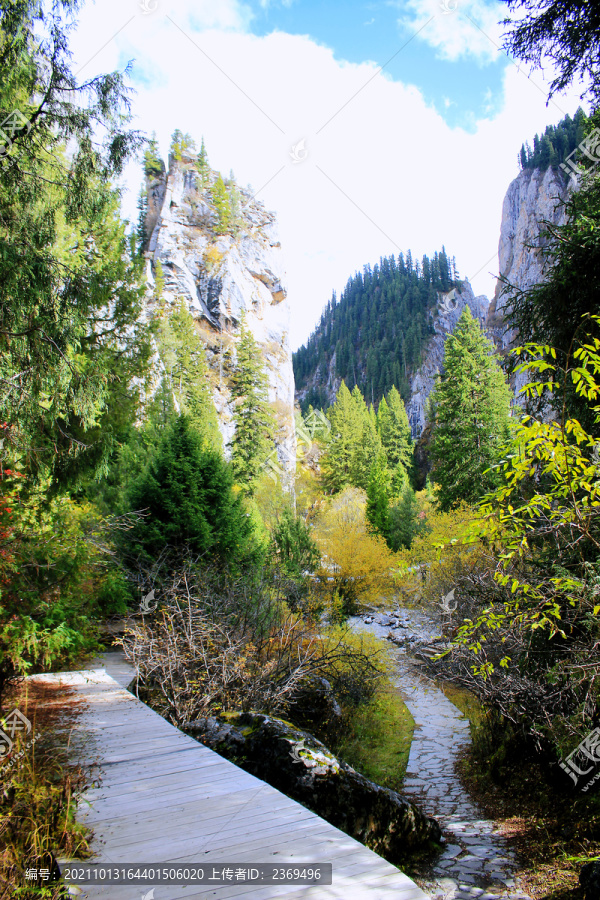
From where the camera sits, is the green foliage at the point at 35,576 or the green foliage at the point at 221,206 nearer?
the green foliage at the point at 35,576

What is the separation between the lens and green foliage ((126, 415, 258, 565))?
10.9 metres

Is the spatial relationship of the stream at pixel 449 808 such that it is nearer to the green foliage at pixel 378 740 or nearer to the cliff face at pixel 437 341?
the green foliage at pixel 378 740

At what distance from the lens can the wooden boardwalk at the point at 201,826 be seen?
2576 millimetres

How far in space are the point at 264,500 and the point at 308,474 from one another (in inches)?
1242

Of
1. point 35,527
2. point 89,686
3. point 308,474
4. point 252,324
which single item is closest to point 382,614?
point 89,686

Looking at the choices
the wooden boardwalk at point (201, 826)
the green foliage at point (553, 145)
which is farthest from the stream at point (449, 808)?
the green foliage at point (553, 145)

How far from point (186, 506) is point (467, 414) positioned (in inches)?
595

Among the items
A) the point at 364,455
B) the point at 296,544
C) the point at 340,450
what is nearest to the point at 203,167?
the point at 340,450

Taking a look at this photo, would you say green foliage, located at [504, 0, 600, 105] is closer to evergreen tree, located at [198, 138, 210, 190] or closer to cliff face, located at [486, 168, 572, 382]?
cliff face, located at [486, 168, 572, 382]

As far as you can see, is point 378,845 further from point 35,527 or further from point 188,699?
point 35,527

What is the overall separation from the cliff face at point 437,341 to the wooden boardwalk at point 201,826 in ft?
302

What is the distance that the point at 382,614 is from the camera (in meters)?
22.9

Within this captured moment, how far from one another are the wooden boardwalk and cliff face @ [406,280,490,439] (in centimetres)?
9197

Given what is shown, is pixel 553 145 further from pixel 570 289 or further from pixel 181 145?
pixel 570 289
